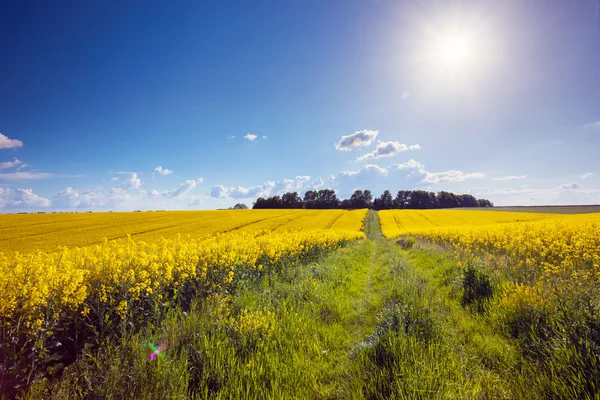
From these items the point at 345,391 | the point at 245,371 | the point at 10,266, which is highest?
the point at 10,266

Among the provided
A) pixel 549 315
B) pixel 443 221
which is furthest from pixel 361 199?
pixel 549 315

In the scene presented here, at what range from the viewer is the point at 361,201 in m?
97.5

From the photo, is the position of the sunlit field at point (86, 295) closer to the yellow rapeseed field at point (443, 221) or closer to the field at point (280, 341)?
the field at point (280, 341)

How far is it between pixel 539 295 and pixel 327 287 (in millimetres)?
4389

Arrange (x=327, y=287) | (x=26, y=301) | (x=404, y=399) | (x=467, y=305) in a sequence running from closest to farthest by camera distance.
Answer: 1. (x=404, y=399)
2. (x=26, y=301)
3. (x=467, y=305)
4. (x=327, y=287)

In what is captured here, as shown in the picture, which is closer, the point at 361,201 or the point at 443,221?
the point at 443,221

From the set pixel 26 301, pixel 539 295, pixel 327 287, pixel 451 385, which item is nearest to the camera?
pixel 451 385

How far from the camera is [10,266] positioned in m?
4.76

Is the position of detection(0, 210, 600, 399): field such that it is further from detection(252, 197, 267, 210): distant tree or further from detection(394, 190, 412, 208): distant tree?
detection(394, 190, 412, 208): distant tree

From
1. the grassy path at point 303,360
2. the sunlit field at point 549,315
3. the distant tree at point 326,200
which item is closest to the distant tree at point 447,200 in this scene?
the distant tree at point 326,200

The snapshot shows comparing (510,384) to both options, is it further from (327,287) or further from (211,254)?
(211,254)

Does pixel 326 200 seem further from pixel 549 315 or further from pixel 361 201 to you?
pixel 549 315

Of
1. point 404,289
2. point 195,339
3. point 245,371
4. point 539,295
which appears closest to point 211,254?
point 195,339

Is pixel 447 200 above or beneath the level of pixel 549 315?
above
